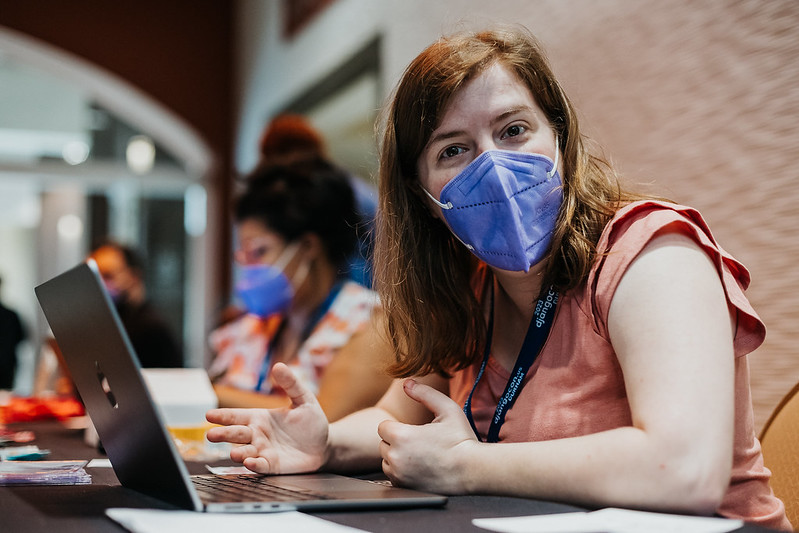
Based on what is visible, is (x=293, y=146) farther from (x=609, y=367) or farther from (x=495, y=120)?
(x=609, y=367)

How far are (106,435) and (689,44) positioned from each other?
1.57m

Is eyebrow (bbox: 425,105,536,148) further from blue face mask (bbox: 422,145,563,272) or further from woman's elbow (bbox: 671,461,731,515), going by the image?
woman's elbow (bbox: 671,461,731,515)

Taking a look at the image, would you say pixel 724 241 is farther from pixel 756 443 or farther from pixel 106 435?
pixel 106 435

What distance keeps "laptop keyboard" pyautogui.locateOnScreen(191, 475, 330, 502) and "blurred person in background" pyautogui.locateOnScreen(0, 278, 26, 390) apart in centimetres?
455

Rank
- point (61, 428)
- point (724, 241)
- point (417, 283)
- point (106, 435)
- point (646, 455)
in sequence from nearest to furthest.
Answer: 1. point (646, 455)
2. point (106, 435)
3. point (417, 283)
4. point (724, 241)
5. point (61, 428)

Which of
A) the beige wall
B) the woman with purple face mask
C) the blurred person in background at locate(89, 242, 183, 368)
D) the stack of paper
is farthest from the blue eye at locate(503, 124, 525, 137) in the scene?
the blurred person in background at locate(89, 242, 183, 368)

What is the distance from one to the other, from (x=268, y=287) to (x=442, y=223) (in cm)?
137

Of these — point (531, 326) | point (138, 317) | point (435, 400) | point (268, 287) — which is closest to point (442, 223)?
point (531, 326)

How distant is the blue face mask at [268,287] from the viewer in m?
2.77

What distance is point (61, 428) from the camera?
2.27 meters

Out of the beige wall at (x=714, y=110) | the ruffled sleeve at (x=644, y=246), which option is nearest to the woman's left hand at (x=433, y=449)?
the ruffled sleeve at (x=644, y=246)

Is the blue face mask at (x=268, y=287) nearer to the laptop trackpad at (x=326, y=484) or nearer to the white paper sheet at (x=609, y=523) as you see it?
the laptop trackpad at (x=326, y=484)

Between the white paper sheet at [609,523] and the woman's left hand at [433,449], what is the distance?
7.0 inches

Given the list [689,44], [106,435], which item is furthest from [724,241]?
[106,435]
